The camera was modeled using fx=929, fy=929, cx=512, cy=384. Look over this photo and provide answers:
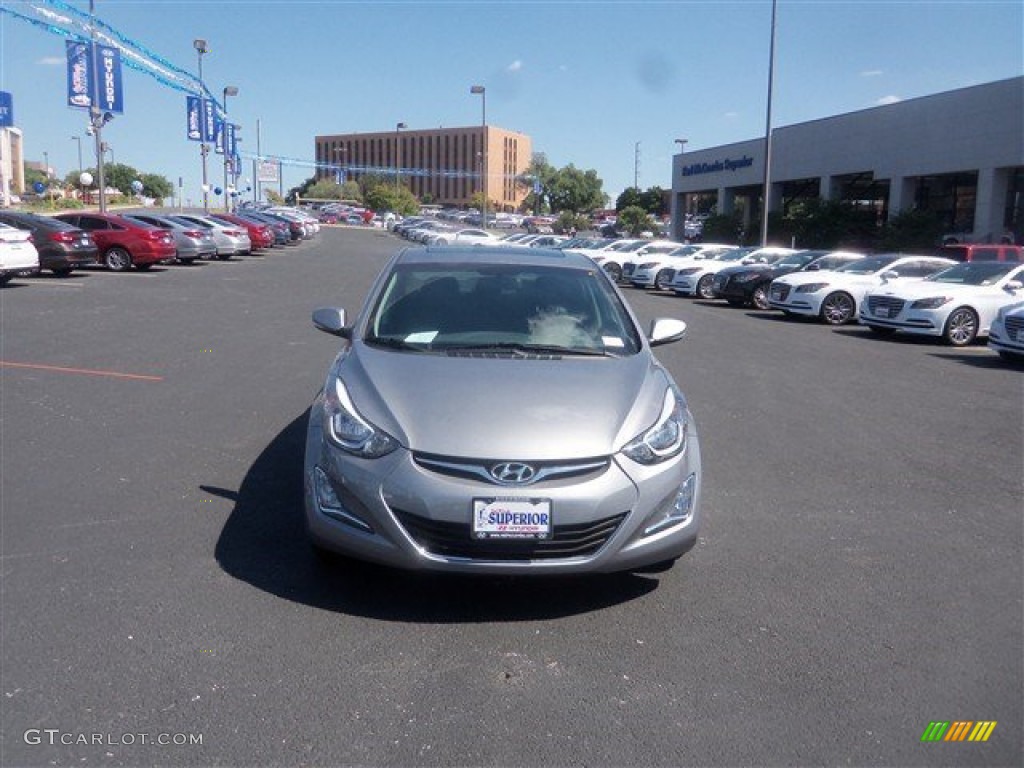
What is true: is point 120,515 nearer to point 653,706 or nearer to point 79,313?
point 653,706

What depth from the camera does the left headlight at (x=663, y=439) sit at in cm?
426

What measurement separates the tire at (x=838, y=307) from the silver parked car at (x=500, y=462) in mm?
14520

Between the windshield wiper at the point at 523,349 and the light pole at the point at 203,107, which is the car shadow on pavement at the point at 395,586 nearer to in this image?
the windshield wiper at the point at 523,349

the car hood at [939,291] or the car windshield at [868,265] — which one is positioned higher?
the car windshield at [868,265]

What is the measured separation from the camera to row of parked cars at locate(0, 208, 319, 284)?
20.0 meters

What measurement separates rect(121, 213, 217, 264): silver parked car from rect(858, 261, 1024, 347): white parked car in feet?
67.9

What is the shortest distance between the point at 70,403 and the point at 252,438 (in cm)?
229

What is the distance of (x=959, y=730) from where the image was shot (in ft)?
11.3

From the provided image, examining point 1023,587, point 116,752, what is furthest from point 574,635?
point 1023,587

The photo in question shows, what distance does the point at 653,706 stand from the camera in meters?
3.55

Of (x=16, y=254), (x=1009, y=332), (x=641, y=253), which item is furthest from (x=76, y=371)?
(x=641, y=253)

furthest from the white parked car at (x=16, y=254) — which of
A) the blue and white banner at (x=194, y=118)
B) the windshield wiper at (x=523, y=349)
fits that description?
the blue and white banner at (x=194, y=118)

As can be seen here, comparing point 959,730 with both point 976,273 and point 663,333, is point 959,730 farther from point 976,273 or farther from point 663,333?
point 976,273

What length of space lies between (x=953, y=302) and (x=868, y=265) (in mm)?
4187
